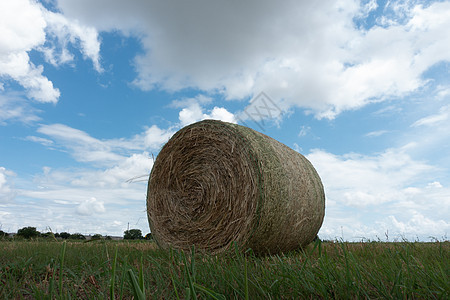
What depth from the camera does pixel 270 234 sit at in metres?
4.58

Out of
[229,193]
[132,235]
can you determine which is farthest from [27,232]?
[229,193]

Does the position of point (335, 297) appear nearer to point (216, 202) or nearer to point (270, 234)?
point (270, 234)

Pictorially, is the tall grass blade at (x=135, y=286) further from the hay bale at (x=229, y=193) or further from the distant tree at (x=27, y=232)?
the distant tree at (x=27, y=232)

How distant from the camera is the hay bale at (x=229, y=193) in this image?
4453 mm

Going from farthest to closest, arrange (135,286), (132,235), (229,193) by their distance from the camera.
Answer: (132,235) < (229,193) < (135,286)

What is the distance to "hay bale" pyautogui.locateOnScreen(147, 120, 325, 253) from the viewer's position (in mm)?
4453

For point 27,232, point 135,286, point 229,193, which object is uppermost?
point 229,193

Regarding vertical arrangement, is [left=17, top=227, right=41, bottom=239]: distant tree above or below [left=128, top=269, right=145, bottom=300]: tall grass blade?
above

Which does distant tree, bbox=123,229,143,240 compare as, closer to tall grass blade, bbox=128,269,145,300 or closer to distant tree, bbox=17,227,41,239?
distant tree, bbox=17,227,41,239

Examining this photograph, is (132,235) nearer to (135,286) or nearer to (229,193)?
(229,193)

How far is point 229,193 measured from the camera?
4723 mm

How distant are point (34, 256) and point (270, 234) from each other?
3103 millimetres

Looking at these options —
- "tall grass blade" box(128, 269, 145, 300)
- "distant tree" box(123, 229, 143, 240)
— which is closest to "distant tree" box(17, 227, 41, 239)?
"distant tree" box(123, 229, 143, 240)

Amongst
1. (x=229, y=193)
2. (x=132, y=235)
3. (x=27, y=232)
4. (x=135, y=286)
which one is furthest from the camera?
(x=132, y=235)
